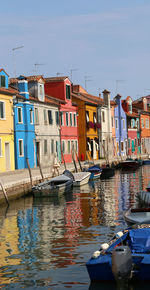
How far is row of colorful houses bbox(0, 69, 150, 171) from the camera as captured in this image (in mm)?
40047

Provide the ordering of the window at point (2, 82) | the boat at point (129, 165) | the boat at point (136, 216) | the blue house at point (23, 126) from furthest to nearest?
the boat at point (129, 165)
the blue house at point (23, 126)
the window at point (2, 82)
the boat at point (136, 216)

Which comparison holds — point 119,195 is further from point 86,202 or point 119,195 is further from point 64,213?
point 64,213

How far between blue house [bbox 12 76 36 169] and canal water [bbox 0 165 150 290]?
11602 millimetres

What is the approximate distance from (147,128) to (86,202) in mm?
63261

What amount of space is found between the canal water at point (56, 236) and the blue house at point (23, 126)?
11.6 meters

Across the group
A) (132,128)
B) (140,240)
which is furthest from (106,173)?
(132,128)

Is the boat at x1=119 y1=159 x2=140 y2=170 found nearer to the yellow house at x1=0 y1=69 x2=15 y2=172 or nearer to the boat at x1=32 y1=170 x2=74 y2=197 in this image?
the yellow house at x1=0 y1=69 x2=15 y2=172

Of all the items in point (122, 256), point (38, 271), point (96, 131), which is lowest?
point (38, 271)

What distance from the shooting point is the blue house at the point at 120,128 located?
237 ft

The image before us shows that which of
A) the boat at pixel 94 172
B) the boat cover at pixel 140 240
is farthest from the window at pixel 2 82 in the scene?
the boat cover at pixel 140 240

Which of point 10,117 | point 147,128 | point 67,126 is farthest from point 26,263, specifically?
point 147,128

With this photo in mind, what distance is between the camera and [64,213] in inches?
911

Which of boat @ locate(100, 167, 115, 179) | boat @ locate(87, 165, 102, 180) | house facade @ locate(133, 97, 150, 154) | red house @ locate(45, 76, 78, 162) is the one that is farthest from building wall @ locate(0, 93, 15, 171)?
house facade @ locate(133, 97, 150, 154)

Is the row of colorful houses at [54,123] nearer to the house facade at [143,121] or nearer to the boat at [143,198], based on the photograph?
the house facade at [143,121]
